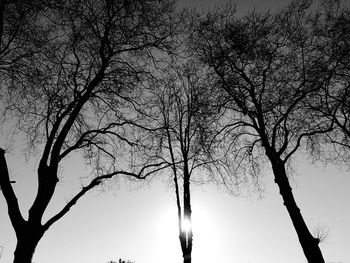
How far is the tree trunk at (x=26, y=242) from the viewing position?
764 cm

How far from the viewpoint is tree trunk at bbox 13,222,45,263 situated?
7.64 metres

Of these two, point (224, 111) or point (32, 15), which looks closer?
point (32, 15)

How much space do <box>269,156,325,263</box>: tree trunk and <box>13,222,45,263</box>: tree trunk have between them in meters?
7.38

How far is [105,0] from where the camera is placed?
9.94 metres

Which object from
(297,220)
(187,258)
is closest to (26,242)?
(187,258)

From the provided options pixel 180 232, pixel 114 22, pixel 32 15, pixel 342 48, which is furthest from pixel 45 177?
pixel 342 48

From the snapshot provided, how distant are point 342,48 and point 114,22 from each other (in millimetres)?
8202

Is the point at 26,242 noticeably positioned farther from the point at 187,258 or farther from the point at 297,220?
the point at 297,220

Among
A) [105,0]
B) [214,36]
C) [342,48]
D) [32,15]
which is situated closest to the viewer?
[32,15]

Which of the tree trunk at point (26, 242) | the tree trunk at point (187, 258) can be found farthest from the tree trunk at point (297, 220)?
the tree trunk at point (26, 242)

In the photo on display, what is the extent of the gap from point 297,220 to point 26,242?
768 cm

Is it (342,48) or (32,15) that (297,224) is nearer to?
(342,48)

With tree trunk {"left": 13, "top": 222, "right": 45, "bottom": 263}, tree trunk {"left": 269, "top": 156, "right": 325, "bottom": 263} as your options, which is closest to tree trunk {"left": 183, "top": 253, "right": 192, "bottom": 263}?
tree trunk {"left": 269, "top": 156, "right": 325, "bottom": 263}

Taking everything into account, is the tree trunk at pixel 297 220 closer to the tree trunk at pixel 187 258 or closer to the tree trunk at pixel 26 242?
the tree trunk at pixel 187 258
